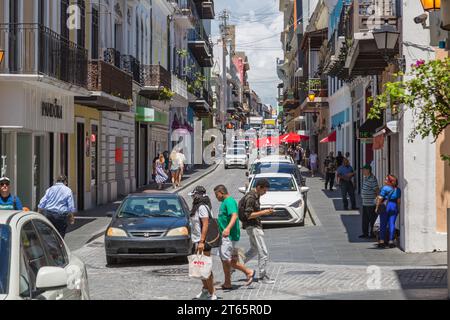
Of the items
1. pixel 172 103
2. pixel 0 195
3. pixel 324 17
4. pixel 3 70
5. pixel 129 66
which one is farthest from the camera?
pixel 324 17

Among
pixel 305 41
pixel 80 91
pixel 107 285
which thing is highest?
pixel 305 41

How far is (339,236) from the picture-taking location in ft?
66.8

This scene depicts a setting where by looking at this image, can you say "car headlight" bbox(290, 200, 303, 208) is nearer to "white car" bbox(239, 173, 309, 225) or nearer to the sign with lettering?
"white car" bbox(239, 173, 309, 225)

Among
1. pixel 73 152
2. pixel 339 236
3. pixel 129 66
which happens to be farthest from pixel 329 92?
pixel 339 236

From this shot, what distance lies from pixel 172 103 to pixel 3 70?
2888cm

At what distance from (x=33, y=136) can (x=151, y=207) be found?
674cm

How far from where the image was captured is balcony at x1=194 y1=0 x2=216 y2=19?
67.4 metres

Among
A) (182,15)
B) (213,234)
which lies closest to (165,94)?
(182,15)

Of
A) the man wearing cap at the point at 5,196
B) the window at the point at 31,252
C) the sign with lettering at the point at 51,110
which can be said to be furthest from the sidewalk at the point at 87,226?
the window at the point at 31,252

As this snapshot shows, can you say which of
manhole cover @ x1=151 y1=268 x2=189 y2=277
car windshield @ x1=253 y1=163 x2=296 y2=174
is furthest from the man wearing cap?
car windshield @ x1=253 y1=163 x2=296 y2=174

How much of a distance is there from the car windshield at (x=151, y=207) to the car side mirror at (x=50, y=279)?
36.1 ft

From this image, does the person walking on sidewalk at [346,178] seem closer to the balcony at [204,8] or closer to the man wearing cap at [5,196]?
the man wearing cap at [5,196]

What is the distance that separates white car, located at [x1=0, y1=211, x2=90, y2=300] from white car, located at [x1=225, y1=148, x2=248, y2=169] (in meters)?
56.7

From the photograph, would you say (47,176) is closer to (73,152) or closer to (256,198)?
(73,152)
